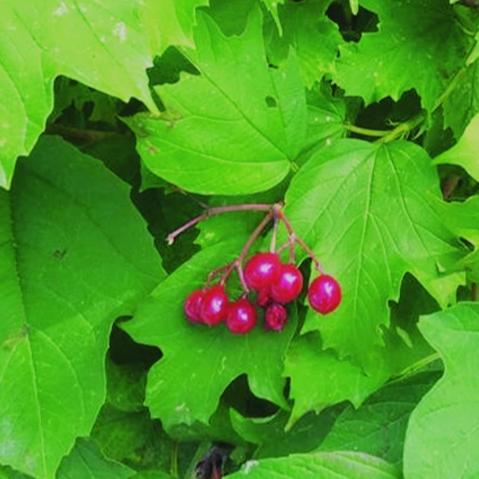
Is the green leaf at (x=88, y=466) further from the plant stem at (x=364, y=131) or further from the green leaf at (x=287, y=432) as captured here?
the plant stem at (x=364, y=131)

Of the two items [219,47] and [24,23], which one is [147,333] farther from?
[24,23]

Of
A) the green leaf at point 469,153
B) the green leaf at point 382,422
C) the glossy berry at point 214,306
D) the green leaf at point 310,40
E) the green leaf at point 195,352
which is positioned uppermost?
the green leaf at point 310,40

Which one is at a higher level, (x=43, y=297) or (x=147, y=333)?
(x=43, y=297)

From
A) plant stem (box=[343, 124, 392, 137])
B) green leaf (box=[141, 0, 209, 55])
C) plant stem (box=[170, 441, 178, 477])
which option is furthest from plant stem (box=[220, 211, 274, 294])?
plant stem (box=[170, 441, 178, 477])

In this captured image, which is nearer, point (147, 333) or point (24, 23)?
point (24, 23)

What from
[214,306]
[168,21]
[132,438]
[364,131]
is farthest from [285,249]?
[132,438]

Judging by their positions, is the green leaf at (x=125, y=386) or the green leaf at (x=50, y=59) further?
the green leaf at (x=125, y=386)

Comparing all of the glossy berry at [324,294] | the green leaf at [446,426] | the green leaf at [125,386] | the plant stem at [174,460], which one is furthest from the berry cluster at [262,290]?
the plant stem at [174,460]

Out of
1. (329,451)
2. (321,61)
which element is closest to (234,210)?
(321,61)
